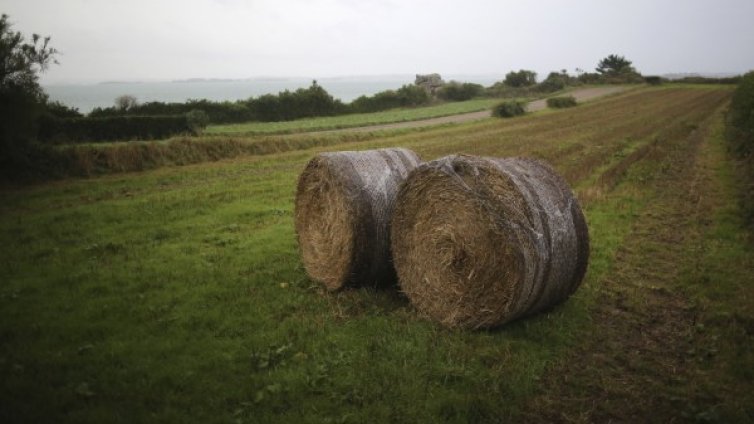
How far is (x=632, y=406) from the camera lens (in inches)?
193

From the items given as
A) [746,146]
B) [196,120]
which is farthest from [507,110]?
[746,146]

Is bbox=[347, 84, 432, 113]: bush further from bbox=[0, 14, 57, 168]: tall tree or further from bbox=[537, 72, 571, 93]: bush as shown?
bbox=[0, 14, 57, 168]: tall tree

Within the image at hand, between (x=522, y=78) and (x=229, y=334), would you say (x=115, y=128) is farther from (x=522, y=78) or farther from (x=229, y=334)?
(x=522, y=78)

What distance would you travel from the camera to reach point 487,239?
6086 mm

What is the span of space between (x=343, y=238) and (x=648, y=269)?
5.07 metres

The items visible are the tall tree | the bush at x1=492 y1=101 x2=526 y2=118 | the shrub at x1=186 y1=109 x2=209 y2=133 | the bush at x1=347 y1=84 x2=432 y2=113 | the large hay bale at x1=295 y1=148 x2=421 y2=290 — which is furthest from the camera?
the bush at x1=347 y1=84 x2=432 y2=113

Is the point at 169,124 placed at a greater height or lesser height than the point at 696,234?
greater

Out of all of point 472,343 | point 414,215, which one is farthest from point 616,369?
point 414,215

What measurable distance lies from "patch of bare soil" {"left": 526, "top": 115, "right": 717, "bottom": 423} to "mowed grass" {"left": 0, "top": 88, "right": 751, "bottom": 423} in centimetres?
22

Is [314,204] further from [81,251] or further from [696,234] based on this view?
[696,234]

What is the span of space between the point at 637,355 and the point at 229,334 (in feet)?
16.0

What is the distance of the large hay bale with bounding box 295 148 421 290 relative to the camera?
288 inches

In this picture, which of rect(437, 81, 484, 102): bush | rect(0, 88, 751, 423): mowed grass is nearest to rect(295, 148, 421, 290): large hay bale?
rect(0, 88, 751, 423): mowed grass

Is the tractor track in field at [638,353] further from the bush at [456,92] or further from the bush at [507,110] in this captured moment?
the bush at [456,92]
